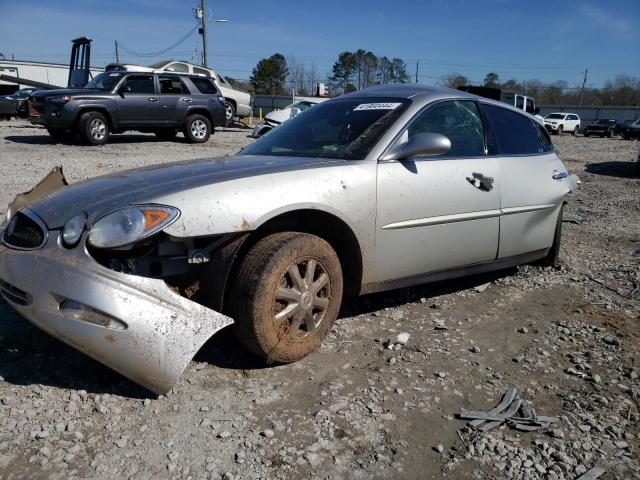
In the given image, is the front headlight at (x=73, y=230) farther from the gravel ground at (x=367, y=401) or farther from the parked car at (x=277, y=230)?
the gravel ground at (x=367, y=401)

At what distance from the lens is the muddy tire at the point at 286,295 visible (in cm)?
257

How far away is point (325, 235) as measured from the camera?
3082 mm

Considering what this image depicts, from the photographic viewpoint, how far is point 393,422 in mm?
2391

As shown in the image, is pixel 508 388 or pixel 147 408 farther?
pixel 508 388

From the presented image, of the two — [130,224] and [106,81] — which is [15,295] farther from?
[106,81]

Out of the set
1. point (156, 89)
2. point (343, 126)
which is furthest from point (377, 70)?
point (343, 126)

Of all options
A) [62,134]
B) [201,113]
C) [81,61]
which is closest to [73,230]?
[62,134]

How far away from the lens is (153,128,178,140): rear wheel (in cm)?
1416

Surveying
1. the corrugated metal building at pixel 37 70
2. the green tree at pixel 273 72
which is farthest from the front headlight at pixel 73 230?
the green tree at pixel 273 72

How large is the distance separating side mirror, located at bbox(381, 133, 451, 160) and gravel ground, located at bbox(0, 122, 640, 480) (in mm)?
1156

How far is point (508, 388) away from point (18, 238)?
2.66 m

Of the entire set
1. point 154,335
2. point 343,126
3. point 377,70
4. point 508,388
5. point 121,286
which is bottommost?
point 508,388

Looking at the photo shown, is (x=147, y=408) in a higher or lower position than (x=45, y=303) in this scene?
lower

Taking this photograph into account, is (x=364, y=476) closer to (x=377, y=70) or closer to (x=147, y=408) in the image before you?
(x=147, y=408)
